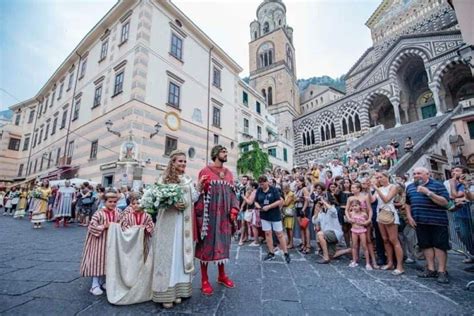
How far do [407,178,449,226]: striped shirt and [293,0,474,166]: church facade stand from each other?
15.6 meters

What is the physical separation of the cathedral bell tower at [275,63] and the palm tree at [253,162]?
605 inches

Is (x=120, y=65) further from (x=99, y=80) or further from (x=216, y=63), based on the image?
(x=216, y=63)

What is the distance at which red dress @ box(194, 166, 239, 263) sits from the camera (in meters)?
2.86

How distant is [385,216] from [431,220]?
63 centimetres

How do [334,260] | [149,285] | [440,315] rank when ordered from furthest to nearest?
[334,260], [149,285], [440,315]

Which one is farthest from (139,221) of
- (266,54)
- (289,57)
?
(289,57)

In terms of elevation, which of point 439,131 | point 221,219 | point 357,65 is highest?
point 357,65

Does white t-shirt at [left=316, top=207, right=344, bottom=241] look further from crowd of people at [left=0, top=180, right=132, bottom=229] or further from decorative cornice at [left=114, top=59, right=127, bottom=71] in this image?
decorative cornice at [left=114, top=59, right=127, bottom=71]

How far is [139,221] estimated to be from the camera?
2947mm

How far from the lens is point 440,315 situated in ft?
7.41

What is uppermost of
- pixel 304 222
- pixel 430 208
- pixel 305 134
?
pixel 305 134

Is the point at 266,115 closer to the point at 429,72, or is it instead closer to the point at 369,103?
the point at 369,103

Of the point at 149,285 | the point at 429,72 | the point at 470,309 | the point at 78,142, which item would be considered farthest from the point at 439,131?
the point at 78,142

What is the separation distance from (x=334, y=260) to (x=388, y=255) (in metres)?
0.98
